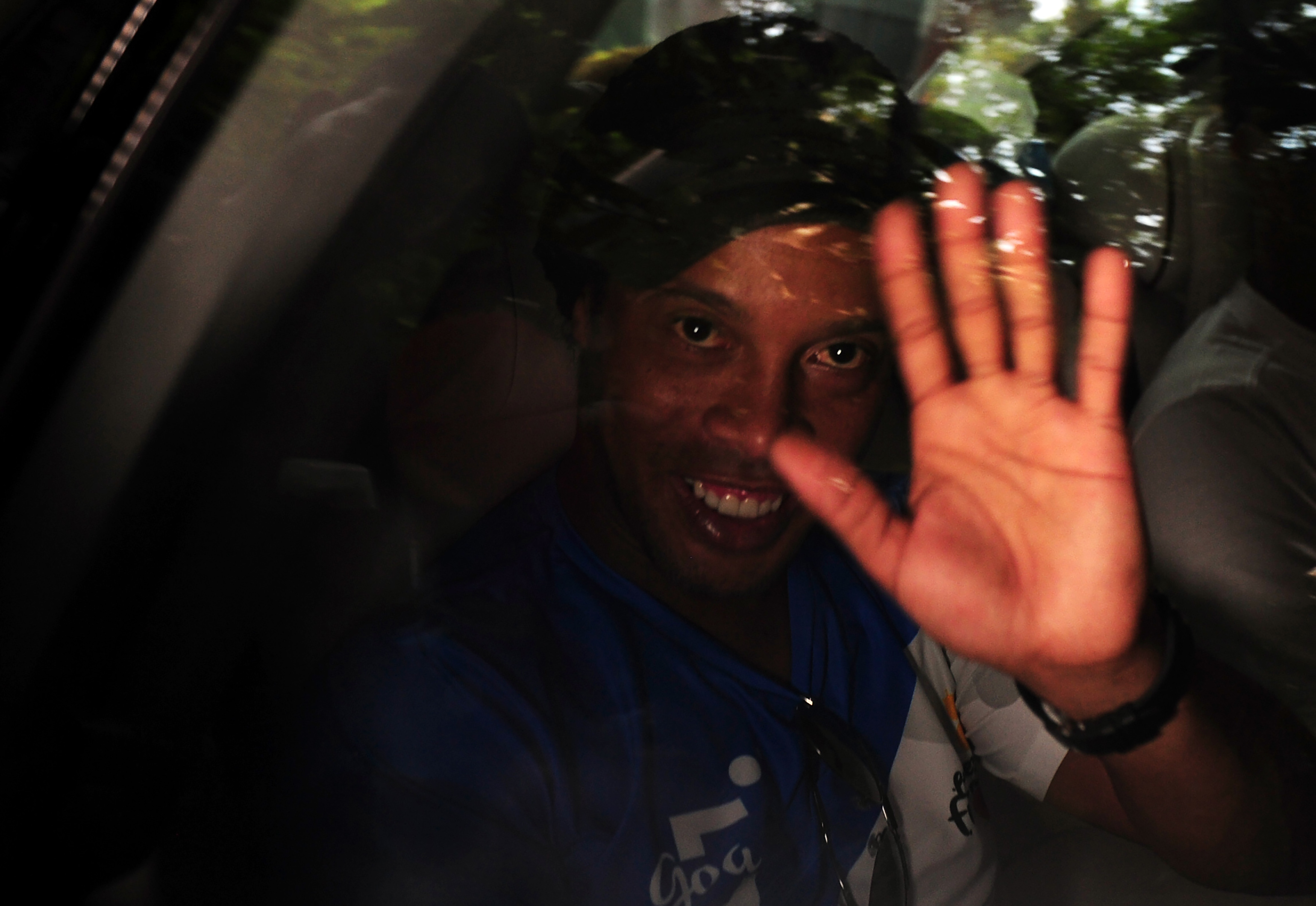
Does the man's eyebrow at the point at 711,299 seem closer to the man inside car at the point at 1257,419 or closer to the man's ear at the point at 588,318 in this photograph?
the man's ear at the point at 588,318

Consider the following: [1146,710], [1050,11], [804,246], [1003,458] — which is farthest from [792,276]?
[1146,710]

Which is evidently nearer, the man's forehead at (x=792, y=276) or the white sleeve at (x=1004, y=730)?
the man's forehead at (x=792, y=276)

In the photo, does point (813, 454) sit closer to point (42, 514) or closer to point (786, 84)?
point (786, 84)

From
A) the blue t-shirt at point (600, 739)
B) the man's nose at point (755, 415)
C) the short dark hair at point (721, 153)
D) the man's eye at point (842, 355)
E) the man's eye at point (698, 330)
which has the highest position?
the short dark hair at point (721, 153)

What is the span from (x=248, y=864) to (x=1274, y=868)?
113 cm

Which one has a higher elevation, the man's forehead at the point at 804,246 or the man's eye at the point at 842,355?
the man's forehead at the point at 804,246

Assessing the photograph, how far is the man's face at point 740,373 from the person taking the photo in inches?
38.4

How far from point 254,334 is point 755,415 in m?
0.50

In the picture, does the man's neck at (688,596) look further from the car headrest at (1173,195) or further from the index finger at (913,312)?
the car headrest at (1173,195)

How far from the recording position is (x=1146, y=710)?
1.03 metres

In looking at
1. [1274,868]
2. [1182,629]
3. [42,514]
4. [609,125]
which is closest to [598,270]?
[609,125]

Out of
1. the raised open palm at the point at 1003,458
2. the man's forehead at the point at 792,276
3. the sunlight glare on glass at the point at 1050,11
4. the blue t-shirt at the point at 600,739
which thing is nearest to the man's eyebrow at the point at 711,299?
the man's forehead at the point at 792,276

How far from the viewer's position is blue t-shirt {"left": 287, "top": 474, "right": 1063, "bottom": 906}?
1.05 metres

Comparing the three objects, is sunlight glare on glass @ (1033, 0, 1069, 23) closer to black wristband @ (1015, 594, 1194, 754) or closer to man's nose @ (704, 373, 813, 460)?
man's nose @ (704, 373, 813, 460)
